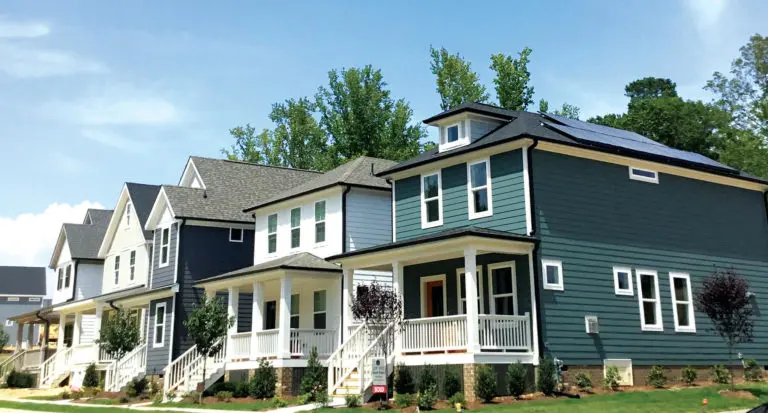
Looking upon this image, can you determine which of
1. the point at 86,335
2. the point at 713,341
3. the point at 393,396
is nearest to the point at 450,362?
the point at 393,396

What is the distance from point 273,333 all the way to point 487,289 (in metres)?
7.48

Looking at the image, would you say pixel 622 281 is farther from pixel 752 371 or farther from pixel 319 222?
pixel 319 222

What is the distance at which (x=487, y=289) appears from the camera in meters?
22.1

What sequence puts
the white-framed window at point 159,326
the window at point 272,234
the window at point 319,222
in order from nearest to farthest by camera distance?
the window at point 319,222, the window at point 272,234, the white-framed window at point 159,326

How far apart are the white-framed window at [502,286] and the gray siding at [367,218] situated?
23.3 ft

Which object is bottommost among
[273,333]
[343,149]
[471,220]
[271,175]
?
[273,333]

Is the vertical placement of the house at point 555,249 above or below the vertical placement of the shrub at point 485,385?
above

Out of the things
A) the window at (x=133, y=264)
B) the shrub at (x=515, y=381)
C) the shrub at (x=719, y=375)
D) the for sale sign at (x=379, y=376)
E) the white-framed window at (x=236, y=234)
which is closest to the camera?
the shrub at (x=515, y=381)

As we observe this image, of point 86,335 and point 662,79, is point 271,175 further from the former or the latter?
point 662,79

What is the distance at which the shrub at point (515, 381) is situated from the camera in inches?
742

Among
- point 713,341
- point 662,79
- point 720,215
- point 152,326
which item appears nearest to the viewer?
point 713,341

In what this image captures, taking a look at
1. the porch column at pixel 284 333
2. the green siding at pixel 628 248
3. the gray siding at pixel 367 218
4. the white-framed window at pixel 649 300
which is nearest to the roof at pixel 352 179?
the gray siding at pixel 367 218

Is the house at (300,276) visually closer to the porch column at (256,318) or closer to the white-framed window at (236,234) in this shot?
the porch column at (256,318)

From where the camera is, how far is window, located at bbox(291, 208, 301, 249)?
1176 inches
